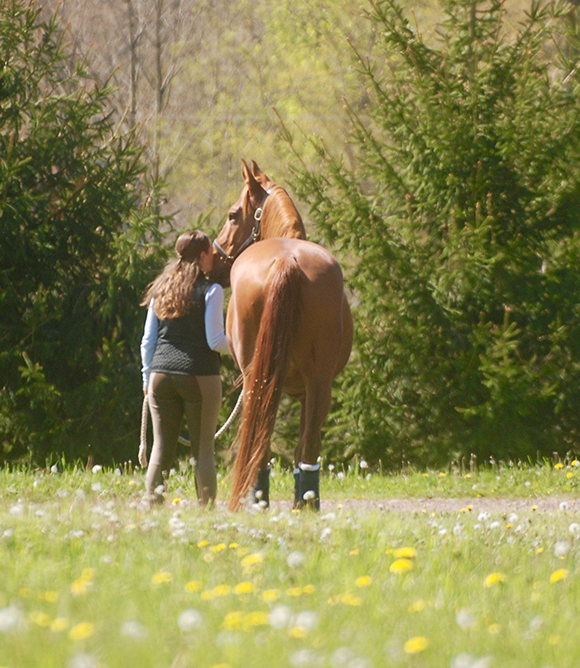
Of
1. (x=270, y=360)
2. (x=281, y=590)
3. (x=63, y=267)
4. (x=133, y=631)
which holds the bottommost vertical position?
(x=281, y=590)

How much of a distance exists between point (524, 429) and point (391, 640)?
26.0 feet

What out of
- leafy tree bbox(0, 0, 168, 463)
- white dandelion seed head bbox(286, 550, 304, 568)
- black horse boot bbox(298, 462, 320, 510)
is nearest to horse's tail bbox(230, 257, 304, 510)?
black horse boot bbox(298, 462, 320, 510)

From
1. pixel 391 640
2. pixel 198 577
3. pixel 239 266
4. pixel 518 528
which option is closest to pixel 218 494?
pixel 239 266

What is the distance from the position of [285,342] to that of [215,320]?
1.74 ft

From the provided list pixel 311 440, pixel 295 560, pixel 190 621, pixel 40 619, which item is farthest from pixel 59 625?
pixel 311 440

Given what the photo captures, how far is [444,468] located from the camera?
401 inches

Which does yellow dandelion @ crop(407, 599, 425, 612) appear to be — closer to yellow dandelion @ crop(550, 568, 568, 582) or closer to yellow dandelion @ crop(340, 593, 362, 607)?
yellow dandelion @ crop(340, 593, 362, 607)

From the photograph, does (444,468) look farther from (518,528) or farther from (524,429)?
(518,528)

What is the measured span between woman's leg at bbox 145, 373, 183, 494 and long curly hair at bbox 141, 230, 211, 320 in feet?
1.48

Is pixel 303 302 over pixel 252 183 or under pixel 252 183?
under

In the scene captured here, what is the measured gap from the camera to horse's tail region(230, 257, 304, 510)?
19.5 feet

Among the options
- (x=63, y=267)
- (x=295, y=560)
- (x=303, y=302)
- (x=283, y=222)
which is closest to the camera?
(x=295, y=560)

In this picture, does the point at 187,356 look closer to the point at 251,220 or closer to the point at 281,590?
the point at 251,220

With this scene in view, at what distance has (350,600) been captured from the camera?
10.1 ft
